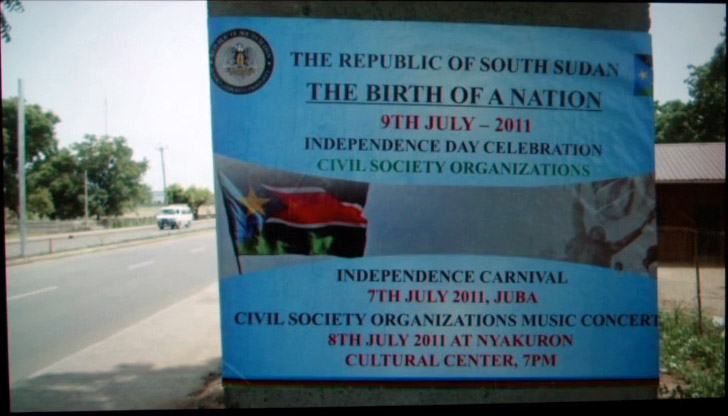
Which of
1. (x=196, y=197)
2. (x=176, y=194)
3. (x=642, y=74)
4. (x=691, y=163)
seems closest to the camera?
(x=642, y=74)

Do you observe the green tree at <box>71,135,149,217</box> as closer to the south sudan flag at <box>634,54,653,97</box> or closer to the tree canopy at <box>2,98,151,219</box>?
the tree canopy at <box>2,98,151,219</box>

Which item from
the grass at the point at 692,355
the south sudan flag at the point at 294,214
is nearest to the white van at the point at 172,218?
the grass at the point at 692,355

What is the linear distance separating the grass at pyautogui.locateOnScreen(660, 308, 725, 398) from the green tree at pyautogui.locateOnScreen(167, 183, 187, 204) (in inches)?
2181

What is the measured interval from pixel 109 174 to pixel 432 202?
36890 millimetres

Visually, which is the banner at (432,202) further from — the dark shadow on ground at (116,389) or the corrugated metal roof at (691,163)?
the corrugated metal roof at (691,163)

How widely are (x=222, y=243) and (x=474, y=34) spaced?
6.19 feet

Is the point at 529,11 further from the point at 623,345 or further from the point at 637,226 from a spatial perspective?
the point at 623,345

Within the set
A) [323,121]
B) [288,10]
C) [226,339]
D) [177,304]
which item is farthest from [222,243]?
[177,304]

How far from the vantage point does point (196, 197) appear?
56406 millimetres

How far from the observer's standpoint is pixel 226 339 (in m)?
2.27

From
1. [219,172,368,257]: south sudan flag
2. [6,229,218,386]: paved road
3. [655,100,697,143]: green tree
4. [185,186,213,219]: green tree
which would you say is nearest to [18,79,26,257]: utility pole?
[6,229,218,386]: paved road

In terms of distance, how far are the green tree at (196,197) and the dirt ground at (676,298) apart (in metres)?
54.0

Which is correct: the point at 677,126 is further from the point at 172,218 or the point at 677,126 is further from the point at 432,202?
the point at 172,218

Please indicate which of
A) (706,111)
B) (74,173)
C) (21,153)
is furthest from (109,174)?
(706,111)
